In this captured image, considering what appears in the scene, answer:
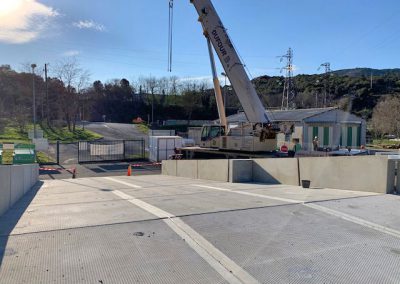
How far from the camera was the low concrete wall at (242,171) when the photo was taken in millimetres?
13219

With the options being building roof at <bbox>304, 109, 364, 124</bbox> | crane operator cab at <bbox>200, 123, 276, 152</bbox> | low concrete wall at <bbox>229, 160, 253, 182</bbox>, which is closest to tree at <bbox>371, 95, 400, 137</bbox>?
building roof at <bbox>304, 109, 364, 124</bbox>

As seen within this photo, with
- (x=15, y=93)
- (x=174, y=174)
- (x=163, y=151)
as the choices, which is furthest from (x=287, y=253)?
(x=15, y=93)

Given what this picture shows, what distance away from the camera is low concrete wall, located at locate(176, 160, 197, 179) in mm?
17469

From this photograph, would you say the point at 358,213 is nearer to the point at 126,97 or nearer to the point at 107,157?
the point at 107,157

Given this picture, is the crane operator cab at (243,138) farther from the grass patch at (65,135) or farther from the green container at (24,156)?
the grass patch at (65,135)

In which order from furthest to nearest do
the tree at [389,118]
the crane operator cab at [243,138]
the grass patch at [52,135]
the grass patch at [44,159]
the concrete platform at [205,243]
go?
the tree at [389,118]
the grass patch at [52,135]
the grass patch at [44,159]
the crane operator cab at [243,138]
the concrete platform at [205,243]

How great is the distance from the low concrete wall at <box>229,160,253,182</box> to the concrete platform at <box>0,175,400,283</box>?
588 centimetres

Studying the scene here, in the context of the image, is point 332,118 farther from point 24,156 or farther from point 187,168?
point 24,156

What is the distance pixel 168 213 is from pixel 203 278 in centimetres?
A: 272

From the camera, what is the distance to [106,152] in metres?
34.3

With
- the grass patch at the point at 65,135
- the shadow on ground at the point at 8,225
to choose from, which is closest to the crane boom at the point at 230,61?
the shadow on ground at the point at 8,225

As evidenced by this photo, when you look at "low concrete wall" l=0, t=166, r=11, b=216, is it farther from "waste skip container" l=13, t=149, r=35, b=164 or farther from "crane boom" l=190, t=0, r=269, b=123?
"waste skip container" l=13, t=149, r=35, b=164

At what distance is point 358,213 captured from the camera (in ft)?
20.8

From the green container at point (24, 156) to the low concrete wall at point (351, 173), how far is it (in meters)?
20.5
